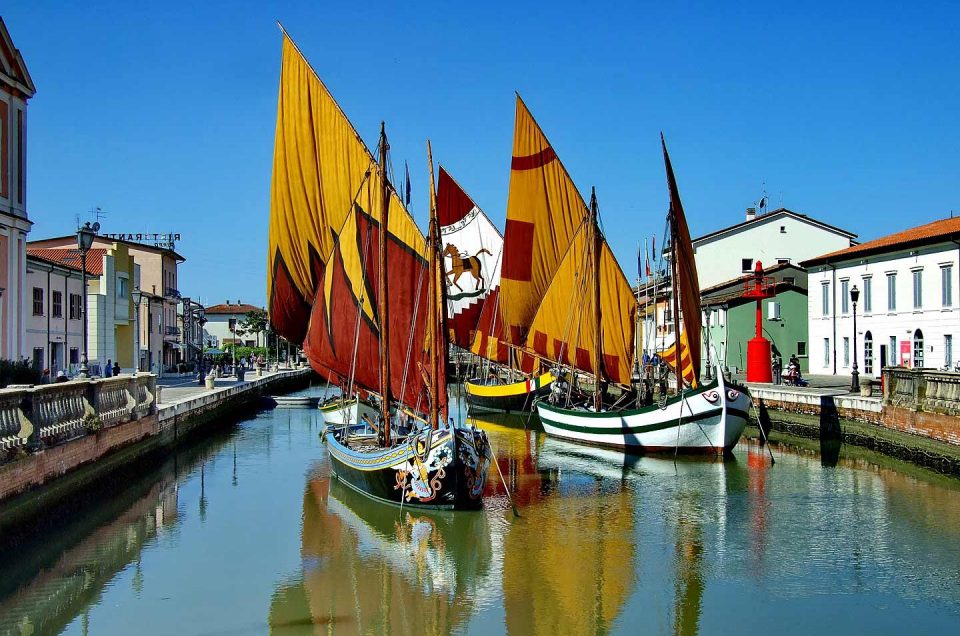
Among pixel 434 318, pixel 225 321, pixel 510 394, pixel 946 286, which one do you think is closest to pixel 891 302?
pixel 946 286

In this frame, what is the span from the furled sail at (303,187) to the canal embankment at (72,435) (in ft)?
15.2

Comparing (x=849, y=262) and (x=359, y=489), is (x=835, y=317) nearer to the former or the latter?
(x=849, y=262)

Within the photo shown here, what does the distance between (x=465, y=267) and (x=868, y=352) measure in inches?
813

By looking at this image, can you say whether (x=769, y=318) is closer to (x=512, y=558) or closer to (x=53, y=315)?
(x=53, y=315)

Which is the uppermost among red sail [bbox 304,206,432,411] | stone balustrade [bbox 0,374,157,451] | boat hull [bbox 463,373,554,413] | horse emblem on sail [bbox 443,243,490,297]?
horse emblem on sail [bbox 443,243,490,297]

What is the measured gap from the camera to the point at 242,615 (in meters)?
13.1

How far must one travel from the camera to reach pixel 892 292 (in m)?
42.0

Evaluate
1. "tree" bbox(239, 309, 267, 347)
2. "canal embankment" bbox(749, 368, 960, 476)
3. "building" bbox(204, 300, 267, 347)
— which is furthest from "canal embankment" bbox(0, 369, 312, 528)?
"building" bbox(204, 300, 267, 347)

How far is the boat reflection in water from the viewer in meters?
13.0

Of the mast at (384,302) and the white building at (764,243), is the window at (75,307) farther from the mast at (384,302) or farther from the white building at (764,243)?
the white building at (764,243)

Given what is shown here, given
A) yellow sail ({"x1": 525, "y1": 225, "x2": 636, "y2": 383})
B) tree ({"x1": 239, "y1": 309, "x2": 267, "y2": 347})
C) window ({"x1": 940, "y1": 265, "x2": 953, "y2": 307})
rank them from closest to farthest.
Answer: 1. yellow sail ({"x1": 525, "y1": 225, "x2": 636, "y2": 383})
2. window ({"x1": 940, "y1": 265, "x2": 953, "y2": 307})
3. tree ({"x1": 239, "y1": 309, "x2": 267, "y2": 347})

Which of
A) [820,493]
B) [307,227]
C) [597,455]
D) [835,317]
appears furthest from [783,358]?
[307,227]

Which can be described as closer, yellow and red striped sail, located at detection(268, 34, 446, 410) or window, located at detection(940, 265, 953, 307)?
yellow and red striped sail, located at detection(268, 34, 446, 410)

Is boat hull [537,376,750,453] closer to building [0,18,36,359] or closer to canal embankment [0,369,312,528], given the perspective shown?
canal embankment [0,369,312,528]
